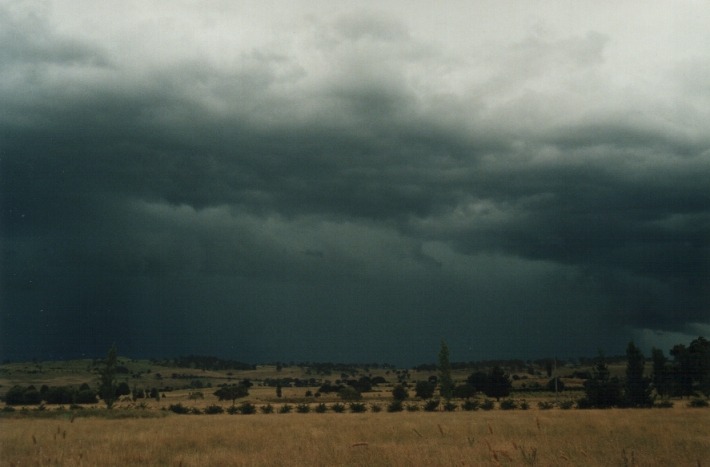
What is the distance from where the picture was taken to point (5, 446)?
20.2m

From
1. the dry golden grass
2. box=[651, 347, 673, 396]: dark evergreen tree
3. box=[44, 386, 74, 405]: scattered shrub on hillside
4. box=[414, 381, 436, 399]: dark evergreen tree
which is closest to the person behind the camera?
the dry golden grass

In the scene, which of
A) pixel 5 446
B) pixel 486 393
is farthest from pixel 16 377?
pixel 5 446

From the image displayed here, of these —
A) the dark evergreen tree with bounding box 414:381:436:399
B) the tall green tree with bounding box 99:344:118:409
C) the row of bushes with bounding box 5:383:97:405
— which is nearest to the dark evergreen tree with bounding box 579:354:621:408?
the dark evergreen tree with bounding box 414:381:436:399

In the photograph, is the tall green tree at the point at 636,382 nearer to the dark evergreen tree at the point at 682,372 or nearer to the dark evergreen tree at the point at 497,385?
the dark evergreen tree at the point at 682,372

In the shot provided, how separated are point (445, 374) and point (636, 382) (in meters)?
30.5

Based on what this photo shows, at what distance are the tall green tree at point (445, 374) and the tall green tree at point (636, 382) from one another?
2788 cm

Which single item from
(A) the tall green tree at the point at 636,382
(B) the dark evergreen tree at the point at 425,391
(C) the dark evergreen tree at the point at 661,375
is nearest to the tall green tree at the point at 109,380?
(B) the dark evergreen tree at the point at 425,391

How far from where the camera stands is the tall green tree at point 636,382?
252 feet

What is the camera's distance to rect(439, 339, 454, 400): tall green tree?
96312 millimetres

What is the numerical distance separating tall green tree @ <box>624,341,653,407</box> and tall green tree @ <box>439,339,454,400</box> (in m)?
27.9

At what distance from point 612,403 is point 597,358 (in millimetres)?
9664

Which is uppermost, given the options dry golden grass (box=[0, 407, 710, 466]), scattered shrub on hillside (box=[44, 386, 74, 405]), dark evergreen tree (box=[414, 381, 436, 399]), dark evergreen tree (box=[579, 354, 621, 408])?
dry golden grass (box=[0, 407, 710, 466])

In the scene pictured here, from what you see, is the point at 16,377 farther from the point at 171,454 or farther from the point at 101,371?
the point at 171,454

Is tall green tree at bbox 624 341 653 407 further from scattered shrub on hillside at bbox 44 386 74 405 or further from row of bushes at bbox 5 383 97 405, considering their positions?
scattered shrub on hillside at bbox 44 386 74 405
